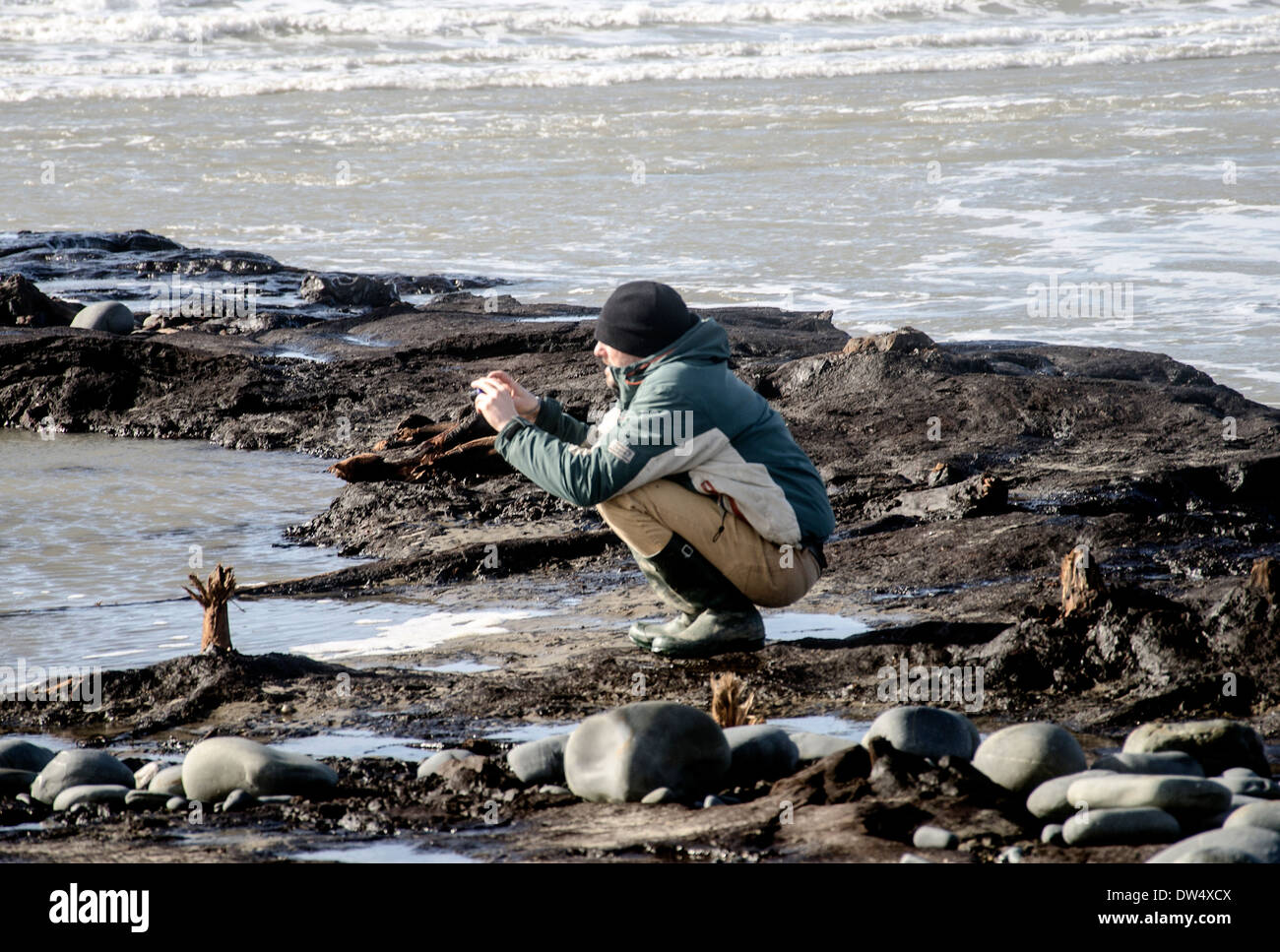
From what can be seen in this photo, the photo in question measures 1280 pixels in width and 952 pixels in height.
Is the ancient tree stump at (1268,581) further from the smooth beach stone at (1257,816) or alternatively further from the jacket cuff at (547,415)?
the jacket cuff at (547,415)

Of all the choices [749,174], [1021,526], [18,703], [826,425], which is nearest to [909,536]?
[1021,526]

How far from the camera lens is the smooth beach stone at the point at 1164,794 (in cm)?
314

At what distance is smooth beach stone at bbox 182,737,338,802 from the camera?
3.79 meters

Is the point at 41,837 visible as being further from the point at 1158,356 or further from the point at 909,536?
the point at 1158,356

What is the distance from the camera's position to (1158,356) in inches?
380

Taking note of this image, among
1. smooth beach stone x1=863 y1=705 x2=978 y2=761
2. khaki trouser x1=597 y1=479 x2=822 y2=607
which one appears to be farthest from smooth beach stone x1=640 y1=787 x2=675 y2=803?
khaki trouser x1=597 y1=479 x2=822 y2=607

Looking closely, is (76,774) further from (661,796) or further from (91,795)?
(661,796)

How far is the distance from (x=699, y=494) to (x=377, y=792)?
1478mm

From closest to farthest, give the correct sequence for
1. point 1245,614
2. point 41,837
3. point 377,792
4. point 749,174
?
point 41,837 → point 377,792 → point 1245,614 → point 749,174

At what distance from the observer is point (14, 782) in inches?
156

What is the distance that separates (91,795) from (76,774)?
0.15 m

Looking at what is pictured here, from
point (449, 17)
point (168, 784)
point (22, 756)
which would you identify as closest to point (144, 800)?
point (168, 784)

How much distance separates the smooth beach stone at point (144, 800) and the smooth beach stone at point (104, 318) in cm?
799

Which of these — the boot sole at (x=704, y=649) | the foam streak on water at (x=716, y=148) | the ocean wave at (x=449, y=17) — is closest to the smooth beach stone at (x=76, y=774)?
the boot sole at (x=704, y=649)
